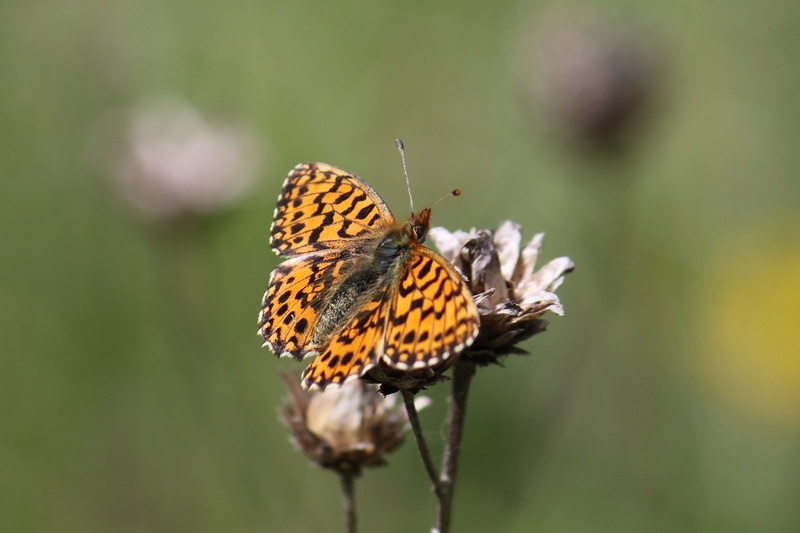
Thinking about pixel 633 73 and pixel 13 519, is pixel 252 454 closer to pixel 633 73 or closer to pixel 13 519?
pixel 13 519

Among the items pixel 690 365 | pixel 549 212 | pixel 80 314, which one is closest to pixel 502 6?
pixel 549 212

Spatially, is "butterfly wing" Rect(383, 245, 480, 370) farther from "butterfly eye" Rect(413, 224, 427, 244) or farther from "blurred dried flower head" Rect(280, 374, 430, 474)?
"blurred dried flower head" Rect(280, 374, 430, 474)

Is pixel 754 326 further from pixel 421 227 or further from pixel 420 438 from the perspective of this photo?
pixel 420 438

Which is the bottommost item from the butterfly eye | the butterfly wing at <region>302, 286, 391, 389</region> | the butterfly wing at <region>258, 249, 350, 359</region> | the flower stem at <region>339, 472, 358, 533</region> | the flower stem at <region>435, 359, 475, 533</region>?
the flower stem at <region>339, 472, 358, 533</region>

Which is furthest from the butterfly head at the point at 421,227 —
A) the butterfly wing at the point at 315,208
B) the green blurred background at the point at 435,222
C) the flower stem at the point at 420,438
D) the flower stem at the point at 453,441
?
the green blurred background at the point at 435,222

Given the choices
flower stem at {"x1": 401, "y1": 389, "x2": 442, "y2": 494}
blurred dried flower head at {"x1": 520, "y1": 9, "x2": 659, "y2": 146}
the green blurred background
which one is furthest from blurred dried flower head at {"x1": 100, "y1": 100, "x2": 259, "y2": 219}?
flower stem at {"x1": 401, "y1": 389, "x2": 442, "y2": 494}

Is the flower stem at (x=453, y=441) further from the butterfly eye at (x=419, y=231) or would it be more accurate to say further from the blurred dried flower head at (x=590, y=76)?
the blurred dried flower head at (x=590, y=76)
